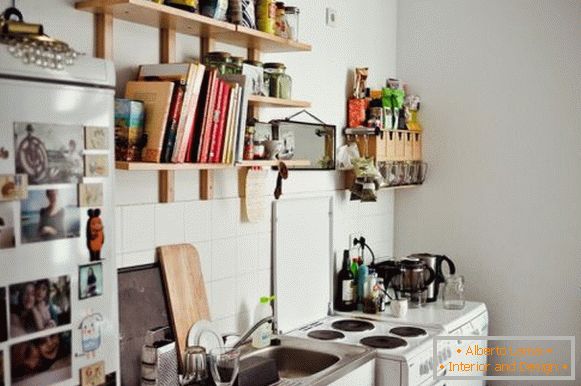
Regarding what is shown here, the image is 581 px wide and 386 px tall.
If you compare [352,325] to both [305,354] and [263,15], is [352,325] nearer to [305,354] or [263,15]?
[305,354]

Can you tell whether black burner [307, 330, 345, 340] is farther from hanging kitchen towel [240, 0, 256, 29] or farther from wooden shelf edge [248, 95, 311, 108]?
hanging kitchen towel [240, 0, 256, 29]

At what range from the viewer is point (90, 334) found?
153 cm

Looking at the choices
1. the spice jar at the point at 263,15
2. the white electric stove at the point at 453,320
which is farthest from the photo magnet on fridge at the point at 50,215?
the white electric stove at the point at 453,320

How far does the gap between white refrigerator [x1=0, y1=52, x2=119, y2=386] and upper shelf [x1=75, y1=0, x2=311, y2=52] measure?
2.01 ft

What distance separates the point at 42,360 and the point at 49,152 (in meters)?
0.44

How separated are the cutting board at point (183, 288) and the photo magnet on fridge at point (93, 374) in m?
0.92

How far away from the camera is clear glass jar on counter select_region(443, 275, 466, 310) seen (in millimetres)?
3689

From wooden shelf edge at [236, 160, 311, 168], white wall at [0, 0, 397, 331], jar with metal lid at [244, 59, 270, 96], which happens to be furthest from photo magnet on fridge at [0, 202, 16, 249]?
jar with metal lid at [244, 59, 270, 96]

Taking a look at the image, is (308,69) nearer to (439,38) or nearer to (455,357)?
(439,38)

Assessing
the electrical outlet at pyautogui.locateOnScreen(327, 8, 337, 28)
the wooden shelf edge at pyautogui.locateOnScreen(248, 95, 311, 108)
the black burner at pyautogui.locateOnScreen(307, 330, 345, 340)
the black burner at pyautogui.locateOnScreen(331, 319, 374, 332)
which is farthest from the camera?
the electrical outlet at pyautogui.locateOnScreen(327, 8, 337, 28)

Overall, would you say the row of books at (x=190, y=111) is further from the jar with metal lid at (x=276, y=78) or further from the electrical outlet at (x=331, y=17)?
the electrical outlet at (x=331, y=17)

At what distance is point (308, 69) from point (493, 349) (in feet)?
6.56

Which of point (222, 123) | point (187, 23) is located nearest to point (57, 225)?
point (222, 123)

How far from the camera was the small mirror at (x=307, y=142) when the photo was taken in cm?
301
